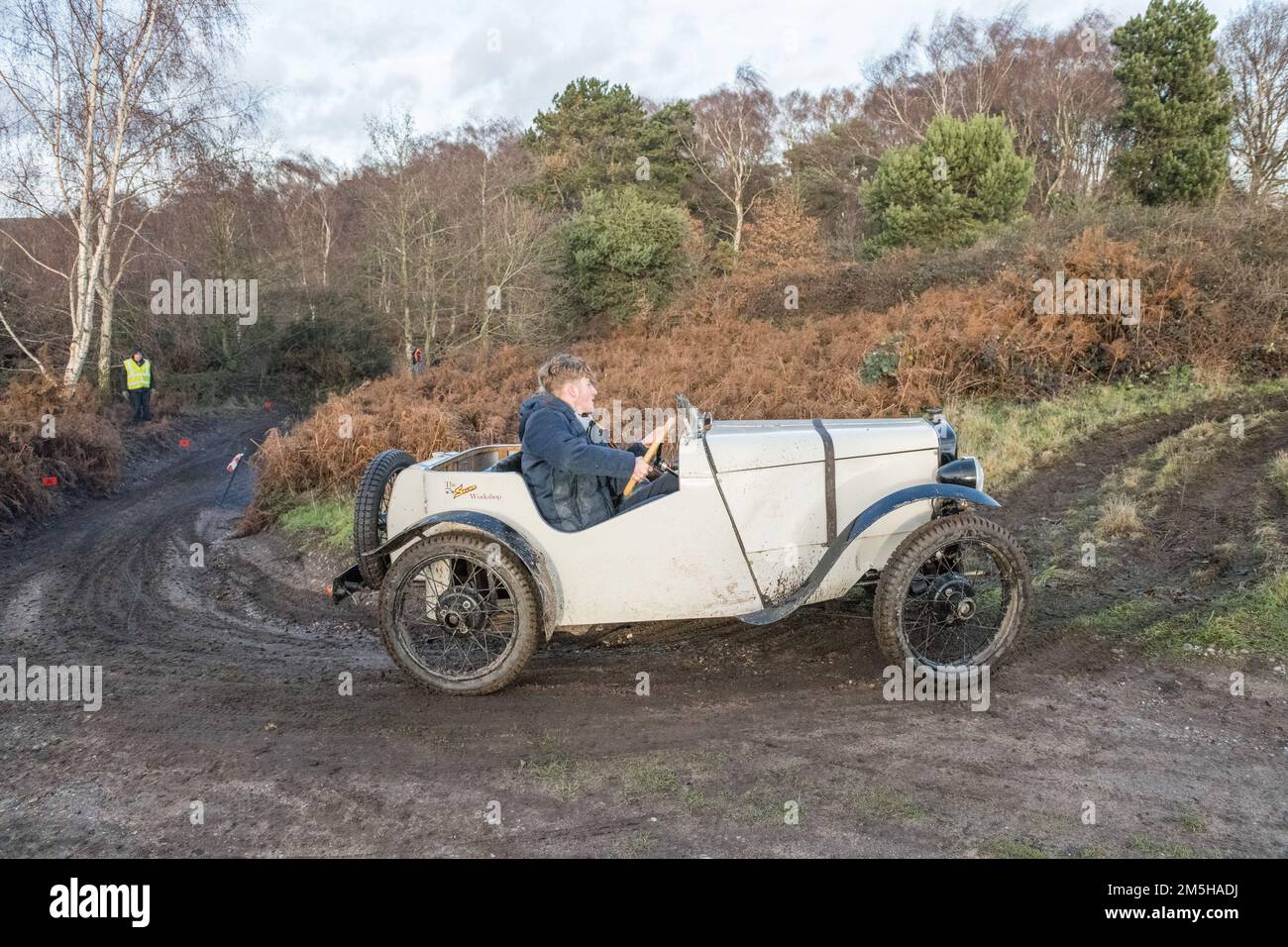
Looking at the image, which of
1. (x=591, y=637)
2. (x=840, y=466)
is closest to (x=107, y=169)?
(x=591, y=637)

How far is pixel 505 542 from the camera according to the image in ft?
14.5

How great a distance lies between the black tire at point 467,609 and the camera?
4.44 meters

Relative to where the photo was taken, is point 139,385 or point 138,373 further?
point 139,385

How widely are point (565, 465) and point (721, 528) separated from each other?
0.90m

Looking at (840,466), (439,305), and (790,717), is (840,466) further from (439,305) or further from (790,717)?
(439,305)

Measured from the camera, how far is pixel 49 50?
50.5 feet

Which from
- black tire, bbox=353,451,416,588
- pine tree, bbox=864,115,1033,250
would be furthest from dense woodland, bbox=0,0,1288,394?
black tire, bbox=353,451,416,588

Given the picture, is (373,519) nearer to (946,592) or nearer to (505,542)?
(505,542)

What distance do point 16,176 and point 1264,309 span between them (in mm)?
20770

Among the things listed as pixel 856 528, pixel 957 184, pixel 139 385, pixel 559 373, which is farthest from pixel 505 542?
pixel 957 184

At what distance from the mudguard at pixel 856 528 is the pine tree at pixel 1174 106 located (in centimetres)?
2253

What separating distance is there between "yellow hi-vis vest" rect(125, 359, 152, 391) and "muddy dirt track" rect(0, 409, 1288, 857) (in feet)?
41.6

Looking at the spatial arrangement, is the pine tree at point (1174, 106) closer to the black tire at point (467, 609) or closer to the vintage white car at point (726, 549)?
the vintage white car at point (726, 549)

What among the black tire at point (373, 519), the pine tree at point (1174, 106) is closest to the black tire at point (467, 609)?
the black tire at point (373, 519)
